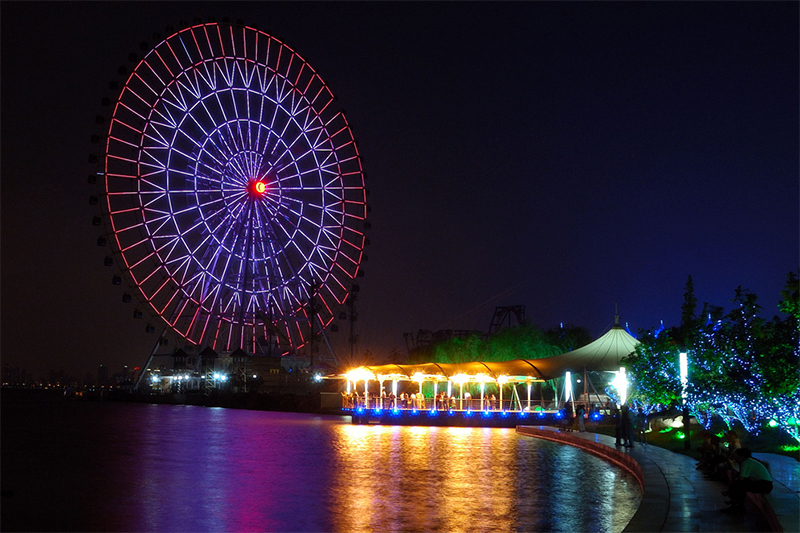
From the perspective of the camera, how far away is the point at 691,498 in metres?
13.7

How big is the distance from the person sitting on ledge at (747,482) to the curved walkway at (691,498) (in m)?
0.21

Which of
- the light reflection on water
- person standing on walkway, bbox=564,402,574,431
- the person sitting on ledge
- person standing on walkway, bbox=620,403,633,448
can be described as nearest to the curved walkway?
the person sitting on ledge

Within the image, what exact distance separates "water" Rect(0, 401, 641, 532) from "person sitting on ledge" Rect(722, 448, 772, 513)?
1.63m

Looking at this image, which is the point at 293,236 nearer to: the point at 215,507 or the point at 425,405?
the point at 425,405

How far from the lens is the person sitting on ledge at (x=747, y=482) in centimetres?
1188

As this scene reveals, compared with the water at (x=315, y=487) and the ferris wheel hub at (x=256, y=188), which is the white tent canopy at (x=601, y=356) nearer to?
the water at (x=315, y=487)

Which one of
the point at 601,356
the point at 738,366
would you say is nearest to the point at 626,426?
the point at 738,366

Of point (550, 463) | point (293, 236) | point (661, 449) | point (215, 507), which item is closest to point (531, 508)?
point (215, 507)

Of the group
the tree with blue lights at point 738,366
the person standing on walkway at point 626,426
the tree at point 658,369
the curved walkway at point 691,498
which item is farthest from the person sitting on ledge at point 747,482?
the tree at point 658,369

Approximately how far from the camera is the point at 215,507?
564 inches

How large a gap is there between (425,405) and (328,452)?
23947mm

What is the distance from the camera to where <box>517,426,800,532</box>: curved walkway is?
11.2m

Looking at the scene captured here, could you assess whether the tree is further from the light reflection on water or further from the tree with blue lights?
the light reflection on water

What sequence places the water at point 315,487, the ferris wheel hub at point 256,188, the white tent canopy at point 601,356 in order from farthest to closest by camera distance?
the ferris wheel hub at point 256,188 → the white tent canopy at point 601,356 → the water at point 315,487
